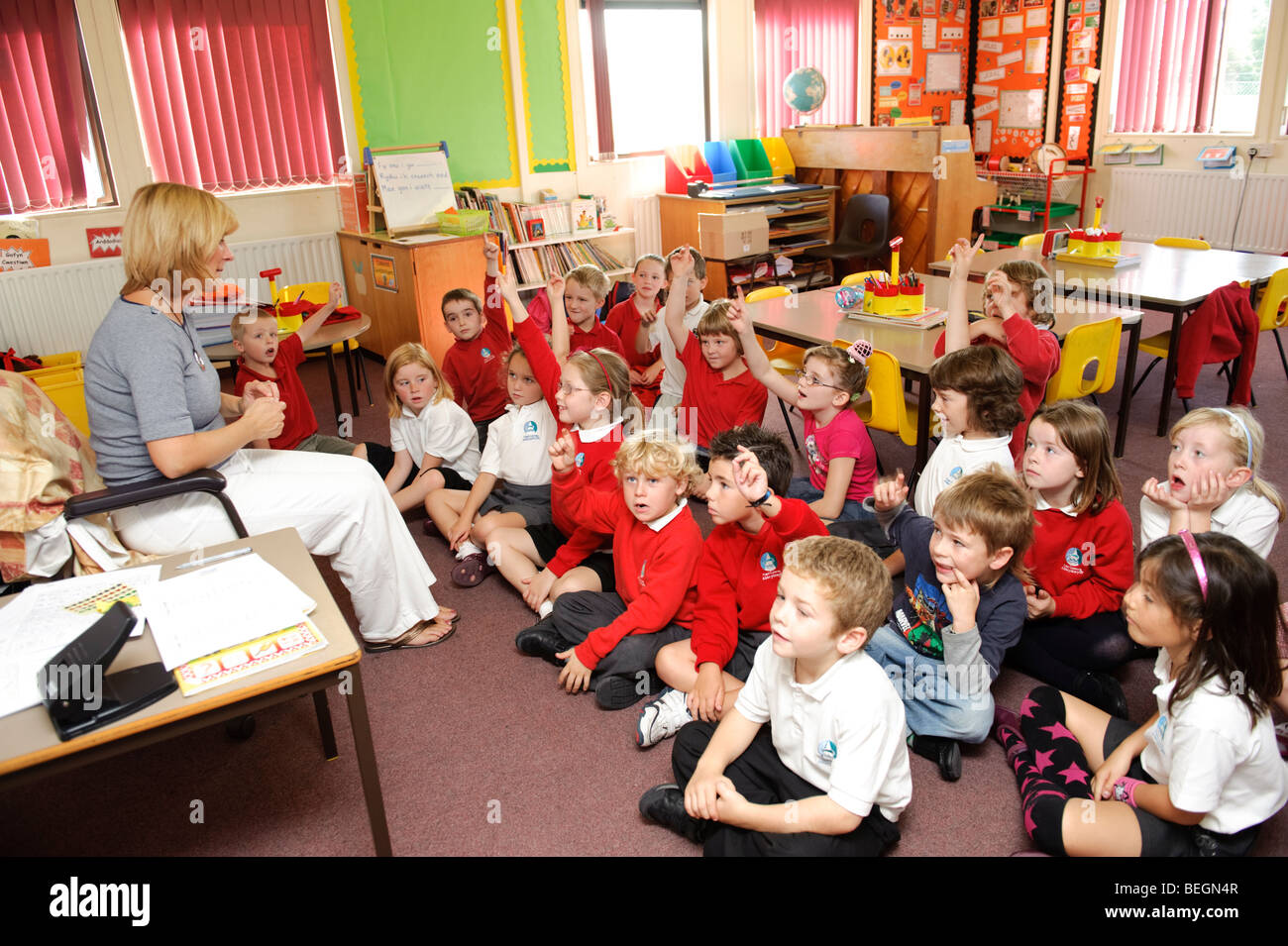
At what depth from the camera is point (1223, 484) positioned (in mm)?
2139

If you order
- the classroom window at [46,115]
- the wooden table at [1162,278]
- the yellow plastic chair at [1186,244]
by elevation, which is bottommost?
the wooden table at [1162,278]

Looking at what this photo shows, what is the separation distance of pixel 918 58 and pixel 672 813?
23.5ft

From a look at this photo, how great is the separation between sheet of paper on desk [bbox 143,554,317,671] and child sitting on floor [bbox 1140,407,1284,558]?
199 cm

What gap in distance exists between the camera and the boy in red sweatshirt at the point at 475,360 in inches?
149

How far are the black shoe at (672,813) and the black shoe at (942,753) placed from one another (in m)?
0.58

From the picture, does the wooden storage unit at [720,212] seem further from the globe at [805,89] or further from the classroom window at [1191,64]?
the classroom window at [1191,64]

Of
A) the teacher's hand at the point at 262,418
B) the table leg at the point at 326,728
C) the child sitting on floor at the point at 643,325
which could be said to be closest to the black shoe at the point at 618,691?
the table leg at the point at 326,728

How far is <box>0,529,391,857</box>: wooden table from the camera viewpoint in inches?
53.3

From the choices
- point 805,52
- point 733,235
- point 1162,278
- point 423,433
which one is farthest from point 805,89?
point 423,433

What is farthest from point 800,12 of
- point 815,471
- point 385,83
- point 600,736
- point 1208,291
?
point 600,736

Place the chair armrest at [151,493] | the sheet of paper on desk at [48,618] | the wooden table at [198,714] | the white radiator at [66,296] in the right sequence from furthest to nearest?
the white radiator at [66,296] → the chair armrest at [151,493] → the sheet of paper on desk at [48,618] → the wooden table at [198,714]

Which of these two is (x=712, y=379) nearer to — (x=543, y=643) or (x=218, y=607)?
(x=543, y=643)

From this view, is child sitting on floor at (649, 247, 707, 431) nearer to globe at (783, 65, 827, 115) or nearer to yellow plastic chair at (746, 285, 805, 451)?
yellow plastic chair at (746, 285, 805, 451)
